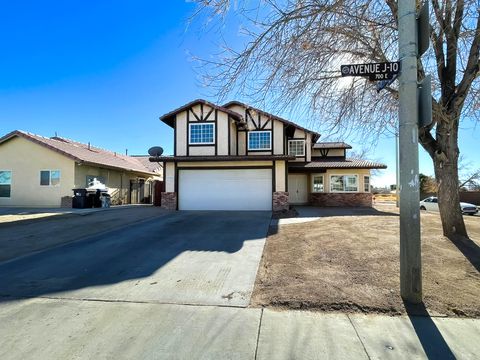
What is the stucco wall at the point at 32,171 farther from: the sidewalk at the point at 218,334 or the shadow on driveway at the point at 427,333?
the shadow on driveway at the point at 427,333

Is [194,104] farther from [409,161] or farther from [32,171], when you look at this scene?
[409,161]

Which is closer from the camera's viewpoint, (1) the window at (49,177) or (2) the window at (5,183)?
(1) the window at (49,177)

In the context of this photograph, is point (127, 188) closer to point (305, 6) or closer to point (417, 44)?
→ point (305, 6)

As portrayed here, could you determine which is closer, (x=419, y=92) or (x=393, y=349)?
(x=393, y=349)

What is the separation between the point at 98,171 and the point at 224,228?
15276 millimetres

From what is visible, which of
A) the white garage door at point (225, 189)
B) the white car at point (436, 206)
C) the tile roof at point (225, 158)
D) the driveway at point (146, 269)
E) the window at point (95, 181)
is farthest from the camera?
the white car at point (436, 206)

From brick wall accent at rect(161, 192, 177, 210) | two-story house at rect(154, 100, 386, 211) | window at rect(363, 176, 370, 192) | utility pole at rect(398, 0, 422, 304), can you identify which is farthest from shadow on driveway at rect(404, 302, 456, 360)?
window at rect(363, 176, 370, 192)

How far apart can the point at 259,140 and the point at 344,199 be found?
7712mm

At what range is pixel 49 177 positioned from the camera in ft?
69.9

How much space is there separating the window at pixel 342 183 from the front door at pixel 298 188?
2.21 meters

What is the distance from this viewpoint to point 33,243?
9281 mm

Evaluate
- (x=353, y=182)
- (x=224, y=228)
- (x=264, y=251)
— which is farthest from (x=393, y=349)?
(x=353, y=182)

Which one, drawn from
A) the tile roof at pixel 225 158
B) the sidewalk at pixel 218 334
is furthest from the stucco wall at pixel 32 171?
the sidewalk at pixel 218 334

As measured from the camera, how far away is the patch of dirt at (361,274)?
4699mm
